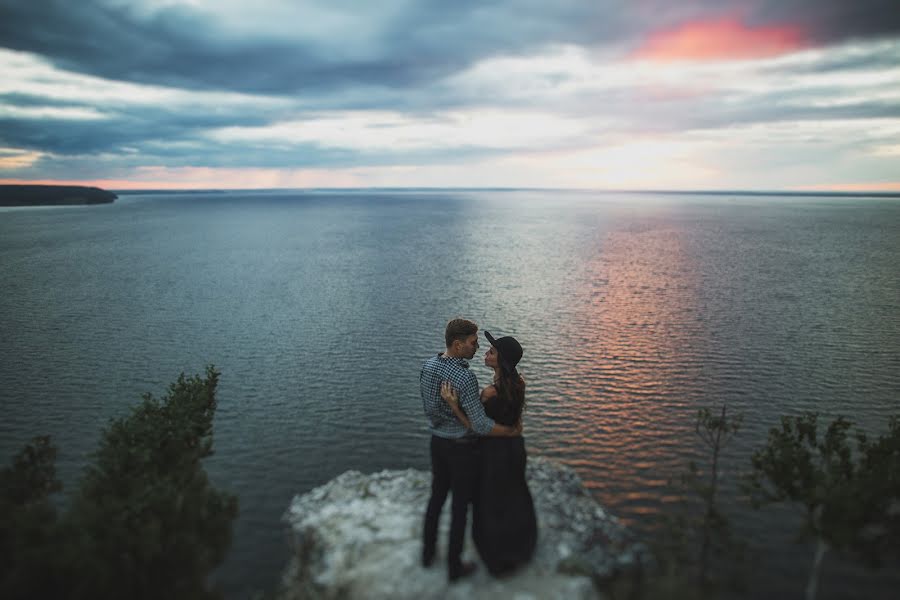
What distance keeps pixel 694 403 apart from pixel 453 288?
35.6m

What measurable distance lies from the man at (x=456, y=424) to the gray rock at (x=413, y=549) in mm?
1971

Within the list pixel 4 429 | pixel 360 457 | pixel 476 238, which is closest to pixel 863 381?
pixel 360 457

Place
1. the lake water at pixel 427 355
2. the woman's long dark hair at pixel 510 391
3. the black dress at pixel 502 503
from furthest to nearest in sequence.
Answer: the lake water at pixel 427 355, the black dress at pixel 502 503, the woman's long dark hair at pixel 510 391

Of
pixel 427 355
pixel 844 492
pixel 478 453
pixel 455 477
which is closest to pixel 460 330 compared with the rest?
pixel 478 453

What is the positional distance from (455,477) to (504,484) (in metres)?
1.61

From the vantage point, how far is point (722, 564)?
15.1m

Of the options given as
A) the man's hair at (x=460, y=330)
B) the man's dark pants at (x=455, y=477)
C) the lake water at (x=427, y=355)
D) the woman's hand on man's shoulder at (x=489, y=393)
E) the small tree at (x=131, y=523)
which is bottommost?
the lake water at (x=427, y=355)

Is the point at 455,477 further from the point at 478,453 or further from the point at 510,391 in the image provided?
the point at 510,391

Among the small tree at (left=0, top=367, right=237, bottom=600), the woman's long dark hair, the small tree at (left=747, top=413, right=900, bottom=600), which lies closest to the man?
the woman's long dark hair

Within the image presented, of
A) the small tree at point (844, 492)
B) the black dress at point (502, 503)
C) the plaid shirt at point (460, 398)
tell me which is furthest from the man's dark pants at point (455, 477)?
the small tree at point (844, 492)

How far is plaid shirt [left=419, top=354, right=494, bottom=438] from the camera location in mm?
9156

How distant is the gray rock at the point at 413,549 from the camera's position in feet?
35.4

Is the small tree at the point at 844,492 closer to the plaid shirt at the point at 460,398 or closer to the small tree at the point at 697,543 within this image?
the small tree at the point at 697,543

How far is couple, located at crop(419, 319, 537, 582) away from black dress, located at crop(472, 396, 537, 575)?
0.02 meters
